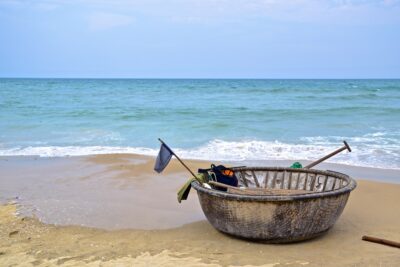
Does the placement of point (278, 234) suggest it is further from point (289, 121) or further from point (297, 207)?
point (289, 121)

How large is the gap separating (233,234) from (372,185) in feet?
10.6

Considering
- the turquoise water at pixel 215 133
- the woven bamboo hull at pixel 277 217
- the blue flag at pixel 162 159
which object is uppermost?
the blue flag at pixel 162 159

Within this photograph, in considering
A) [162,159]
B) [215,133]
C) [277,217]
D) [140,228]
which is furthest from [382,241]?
[215,133]

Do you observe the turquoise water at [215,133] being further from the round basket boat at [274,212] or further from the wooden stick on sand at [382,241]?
the round basket boat at [274,212]

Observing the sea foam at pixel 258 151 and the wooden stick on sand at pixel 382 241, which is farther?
the sea foam at pixel 258 151

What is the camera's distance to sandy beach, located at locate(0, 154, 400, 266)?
4.29 meters

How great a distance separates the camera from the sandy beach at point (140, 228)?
4.29 meters

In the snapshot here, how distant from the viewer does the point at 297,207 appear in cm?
434

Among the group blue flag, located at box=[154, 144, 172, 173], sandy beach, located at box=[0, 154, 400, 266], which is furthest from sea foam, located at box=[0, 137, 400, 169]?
blue flag, located at box=[154, 144, 172, 173]

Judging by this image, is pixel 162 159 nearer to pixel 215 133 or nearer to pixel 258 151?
pixel 258 151

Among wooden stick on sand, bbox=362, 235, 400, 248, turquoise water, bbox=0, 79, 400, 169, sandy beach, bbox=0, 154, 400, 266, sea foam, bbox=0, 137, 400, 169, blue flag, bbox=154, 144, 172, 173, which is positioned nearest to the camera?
sandy beach, bbox=0, 154, 400, 266

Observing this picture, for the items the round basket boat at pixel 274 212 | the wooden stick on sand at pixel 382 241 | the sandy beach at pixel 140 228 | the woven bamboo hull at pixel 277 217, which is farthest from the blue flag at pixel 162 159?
the wooden stick on sand at pixel 382 241

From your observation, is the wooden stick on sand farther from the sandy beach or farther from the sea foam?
the sea foam

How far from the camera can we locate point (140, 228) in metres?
5.31
